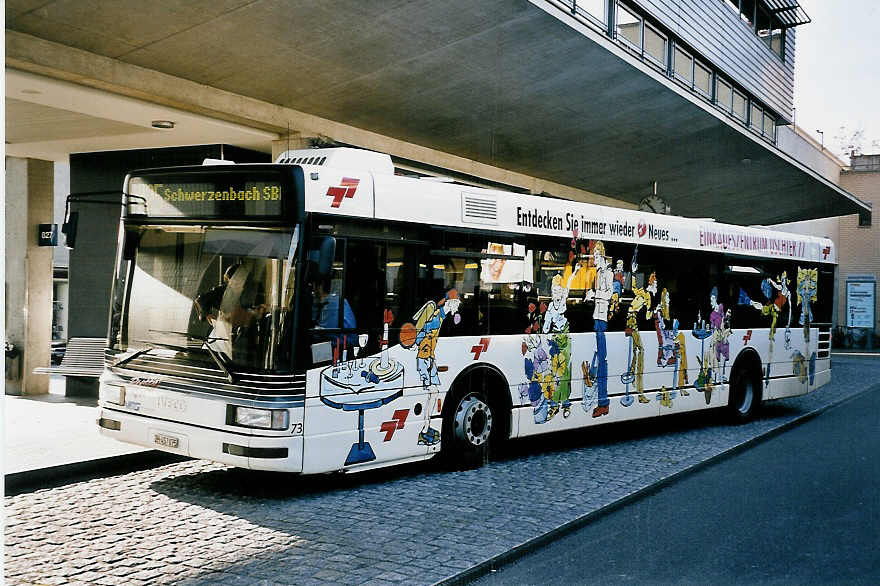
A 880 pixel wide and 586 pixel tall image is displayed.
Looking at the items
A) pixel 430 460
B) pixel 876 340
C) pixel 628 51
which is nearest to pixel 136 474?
pixel 430 460

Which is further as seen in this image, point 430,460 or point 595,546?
point 430,460

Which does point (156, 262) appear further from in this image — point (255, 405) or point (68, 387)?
point (68, 387)

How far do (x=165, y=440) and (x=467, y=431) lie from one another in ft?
10.3

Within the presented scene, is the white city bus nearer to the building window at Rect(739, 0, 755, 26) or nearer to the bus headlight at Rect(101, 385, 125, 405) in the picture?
the bus headlight at Rect(101, 385, 125, 405)

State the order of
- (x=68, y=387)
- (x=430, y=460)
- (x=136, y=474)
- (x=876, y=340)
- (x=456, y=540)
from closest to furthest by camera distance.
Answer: (x=456, y=540) < (x=136, y=474) < (x=430, y=460) < (x=68, y=387) < (x=876, y=340)

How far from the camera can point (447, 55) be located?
42.2 feet

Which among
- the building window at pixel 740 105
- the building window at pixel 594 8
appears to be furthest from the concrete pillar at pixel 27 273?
the building window at pixel 740 105

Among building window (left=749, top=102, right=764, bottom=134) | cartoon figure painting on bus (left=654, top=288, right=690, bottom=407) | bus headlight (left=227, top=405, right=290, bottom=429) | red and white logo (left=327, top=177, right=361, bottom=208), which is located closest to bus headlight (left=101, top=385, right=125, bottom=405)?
bus headlight (left=227, top=405, right=290, bottom=429)

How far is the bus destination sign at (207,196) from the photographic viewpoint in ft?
25.9

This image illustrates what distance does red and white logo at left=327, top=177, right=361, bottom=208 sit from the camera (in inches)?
320

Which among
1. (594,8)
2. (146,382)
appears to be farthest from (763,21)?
(146,382)

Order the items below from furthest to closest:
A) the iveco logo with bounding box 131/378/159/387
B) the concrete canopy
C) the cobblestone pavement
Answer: the concrete canopy < the iveco logo with bounding box 131/378/159/387 < the cobblestone pavement

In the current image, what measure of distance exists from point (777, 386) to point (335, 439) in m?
9.60

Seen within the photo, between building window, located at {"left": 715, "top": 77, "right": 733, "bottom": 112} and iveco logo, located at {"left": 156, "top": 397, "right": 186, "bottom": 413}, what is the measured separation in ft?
63.7
